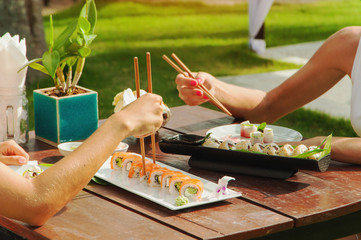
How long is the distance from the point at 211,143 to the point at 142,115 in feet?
1.26

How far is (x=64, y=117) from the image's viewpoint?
2256mm

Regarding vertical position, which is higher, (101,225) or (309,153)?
(309,153)

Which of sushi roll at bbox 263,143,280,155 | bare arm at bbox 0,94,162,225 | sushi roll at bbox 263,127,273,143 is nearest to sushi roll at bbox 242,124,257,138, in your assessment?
sushi roll at bbox 263,127,273,143

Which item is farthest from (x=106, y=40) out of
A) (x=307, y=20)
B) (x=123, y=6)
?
(x=307, y=20)

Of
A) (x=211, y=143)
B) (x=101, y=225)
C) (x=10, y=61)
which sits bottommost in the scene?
(x=101, y=225)

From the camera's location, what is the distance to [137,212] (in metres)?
1.62

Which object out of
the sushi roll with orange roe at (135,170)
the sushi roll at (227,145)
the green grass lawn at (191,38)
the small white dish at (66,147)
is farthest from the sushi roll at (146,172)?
the green grass lawn at (191,38)

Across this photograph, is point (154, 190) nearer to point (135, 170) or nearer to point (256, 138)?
point (135, 170)

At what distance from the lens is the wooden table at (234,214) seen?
1.51 m

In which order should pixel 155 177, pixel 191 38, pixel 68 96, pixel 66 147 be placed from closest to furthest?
pixel 155 177
pixel 66 147
pixel 68 96
pixel 191 38

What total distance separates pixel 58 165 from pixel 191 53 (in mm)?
7117

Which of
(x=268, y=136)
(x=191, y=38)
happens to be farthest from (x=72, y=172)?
(x=191, y=38)

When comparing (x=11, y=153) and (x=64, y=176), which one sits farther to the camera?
(x=11, y=153)

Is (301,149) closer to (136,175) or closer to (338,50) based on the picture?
(136,175)
